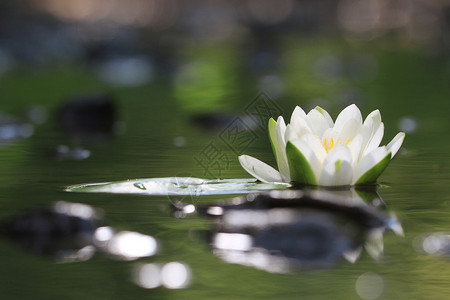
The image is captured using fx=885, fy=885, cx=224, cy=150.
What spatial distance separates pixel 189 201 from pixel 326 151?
0.53 meters

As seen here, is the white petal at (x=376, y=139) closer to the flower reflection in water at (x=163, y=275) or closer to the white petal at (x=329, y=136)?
the white petal at (x=329, y=136)

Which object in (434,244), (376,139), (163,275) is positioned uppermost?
(376,139)

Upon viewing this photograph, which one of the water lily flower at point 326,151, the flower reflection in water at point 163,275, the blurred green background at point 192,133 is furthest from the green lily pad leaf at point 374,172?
the flower reflection in water at point 163,275

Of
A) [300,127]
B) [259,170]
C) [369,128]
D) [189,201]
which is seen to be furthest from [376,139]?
[189,201]

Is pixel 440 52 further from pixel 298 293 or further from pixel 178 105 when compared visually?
pixel 298 293

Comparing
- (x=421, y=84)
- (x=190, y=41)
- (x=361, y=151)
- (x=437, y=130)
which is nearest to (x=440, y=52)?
(x=421, y=84)

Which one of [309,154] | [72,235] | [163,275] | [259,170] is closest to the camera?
[163,275]

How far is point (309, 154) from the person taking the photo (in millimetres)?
3123

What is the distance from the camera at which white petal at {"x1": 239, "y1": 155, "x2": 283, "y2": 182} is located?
3340 millimetres

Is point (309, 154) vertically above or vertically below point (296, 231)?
above

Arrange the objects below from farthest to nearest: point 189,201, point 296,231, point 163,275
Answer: point 189,201
point 296,231
point 163,275

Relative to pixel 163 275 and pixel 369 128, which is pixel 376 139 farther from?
pixel 163 275

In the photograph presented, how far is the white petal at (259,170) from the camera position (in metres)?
3.34

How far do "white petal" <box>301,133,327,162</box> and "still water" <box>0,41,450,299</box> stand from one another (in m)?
0.31
